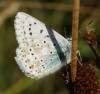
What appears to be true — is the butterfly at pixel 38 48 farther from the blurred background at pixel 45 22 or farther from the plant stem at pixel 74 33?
the blurred background at pixel 45 22

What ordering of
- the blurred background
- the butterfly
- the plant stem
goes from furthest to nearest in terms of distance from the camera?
1. the blurred background
2. the butterfly
3. the plant stem

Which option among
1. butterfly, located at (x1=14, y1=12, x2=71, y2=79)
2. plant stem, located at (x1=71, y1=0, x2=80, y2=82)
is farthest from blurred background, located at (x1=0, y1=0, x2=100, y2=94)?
plant stem, located at (x1=71, y1=0, x2=80, y2=82)

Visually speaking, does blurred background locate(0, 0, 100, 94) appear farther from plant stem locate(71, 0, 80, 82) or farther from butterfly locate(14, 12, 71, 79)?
plant stem locate(71, 0, 80, 82)

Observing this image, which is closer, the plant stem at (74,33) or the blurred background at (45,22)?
the plant stem at (74,33)

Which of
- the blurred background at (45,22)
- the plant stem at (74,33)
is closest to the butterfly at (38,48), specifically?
the plant stem at (74,33)

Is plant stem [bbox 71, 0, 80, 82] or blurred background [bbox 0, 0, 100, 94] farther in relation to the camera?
blurred background [bbox 0, 0, 100, 94]

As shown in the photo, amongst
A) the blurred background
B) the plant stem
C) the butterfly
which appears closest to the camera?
the plant stem

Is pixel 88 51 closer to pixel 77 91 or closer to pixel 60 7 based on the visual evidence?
pixel 60 7
